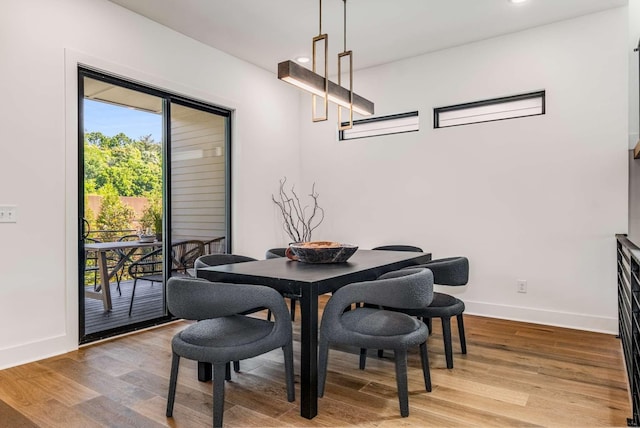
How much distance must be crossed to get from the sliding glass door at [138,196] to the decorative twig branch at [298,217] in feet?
3.39

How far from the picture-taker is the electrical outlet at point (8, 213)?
284cm

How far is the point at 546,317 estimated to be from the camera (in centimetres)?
395

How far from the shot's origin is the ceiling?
11.6ft

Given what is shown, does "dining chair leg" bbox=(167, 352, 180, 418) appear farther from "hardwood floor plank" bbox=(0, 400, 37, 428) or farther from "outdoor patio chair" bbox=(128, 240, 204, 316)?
"outdoor patio chair" bbox=(128, 240, 204, 316)

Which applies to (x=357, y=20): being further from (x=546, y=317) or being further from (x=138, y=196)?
(x=546, y=317)

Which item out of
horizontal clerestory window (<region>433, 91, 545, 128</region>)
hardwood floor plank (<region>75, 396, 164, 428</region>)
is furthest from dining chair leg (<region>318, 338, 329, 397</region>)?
horizontal clerestory window (<region>433, 91, 545, 128</region>)

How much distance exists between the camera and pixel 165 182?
158 inches

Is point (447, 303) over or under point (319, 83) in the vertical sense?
under

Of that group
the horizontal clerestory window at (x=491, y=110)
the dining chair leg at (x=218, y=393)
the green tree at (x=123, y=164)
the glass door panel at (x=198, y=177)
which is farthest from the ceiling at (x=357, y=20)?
the dining chair leg at (x=218, y=393)

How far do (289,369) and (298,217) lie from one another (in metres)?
3.40

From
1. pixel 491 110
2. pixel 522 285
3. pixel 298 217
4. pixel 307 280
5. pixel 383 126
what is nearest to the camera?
pixel 307 280

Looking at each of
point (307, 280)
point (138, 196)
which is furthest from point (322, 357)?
point (138, 196)

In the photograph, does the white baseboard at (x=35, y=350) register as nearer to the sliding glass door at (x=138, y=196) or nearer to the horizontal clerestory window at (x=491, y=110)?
the sliding glass door at (x=138, y=196)

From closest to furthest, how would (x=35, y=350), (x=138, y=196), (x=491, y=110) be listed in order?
(x=35, y=350) → (x=138, y=196) → (x=491, y=110)
